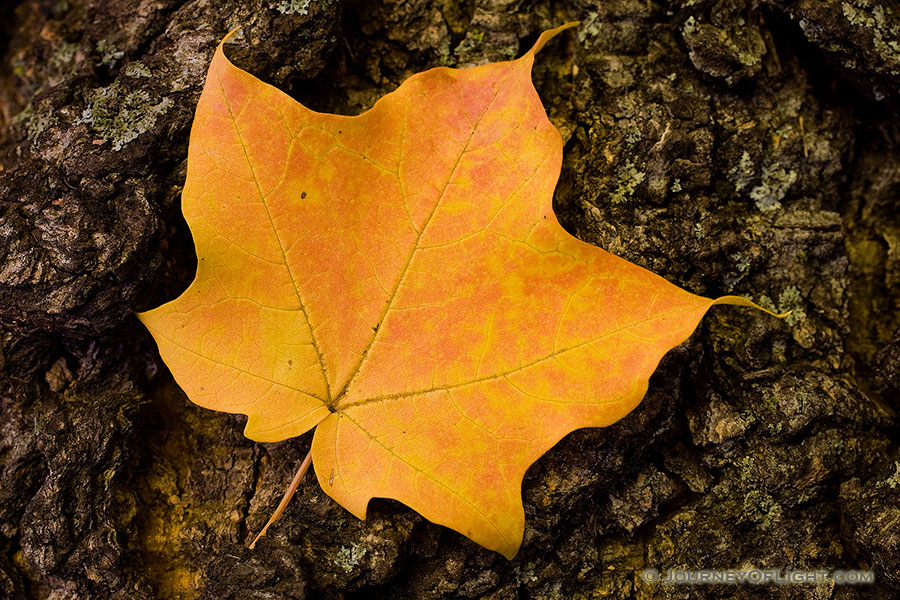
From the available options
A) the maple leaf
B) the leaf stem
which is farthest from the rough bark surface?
the maple leaf

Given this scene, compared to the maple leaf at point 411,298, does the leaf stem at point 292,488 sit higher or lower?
lower

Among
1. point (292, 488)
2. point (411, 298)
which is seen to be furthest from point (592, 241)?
point (292, 488)

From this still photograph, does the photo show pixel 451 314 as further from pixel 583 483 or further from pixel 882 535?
pixel 882 535

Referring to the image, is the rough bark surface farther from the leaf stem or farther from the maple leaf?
the maple leaf

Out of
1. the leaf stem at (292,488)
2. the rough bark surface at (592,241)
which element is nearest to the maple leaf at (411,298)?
the leaf stem at (292,488)

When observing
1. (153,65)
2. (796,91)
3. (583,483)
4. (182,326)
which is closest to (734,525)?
(583,483)

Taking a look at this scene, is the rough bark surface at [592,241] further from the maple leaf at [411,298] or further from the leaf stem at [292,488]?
the maple leaf at [411,298]

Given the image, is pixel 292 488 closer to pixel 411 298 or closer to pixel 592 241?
pixel 411 298
